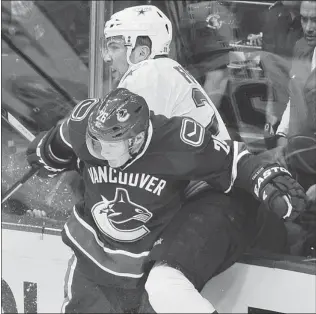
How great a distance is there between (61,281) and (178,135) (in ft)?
2.45

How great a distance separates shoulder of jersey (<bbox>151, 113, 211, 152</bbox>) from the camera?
1.96 m

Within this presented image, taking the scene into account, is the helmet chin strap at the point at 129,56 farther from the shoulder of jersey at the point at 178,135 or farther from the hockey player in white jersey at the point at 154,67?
the shoulder of jersey at the point at 178,135

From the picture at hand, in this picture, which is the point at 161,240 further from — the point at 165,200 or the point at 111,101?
the point at 111,101

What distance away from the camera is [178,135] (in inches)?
77.5

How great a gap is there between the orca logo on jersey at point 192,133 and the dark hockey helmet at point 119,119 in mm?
96

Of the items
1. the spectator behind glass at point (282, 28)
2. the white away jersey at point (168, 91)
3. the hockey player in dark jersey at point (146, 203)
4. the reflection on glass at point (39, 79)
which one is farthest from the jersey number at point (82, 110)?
the spectator behind glass at point (282, 28)

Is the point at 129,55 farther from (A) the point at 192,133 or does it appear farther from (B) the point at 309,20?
(B) the point at 309,20

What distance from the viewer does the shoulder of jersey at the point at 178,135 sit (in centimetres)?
196

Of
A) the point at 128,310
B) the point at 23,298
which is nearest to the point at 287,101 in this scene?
the point at 128,310

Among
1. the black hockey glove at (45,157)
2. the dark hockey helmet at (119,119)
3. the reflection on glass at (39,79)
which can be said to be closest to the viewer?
the dark hockey helmet at (119,119)

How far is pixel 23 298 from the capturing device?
100 inches

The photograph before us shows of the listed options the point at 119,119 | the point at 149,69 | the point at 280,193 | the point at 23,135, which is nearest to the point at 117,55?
the point at 149,69

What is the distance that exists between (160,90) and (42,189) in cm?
62

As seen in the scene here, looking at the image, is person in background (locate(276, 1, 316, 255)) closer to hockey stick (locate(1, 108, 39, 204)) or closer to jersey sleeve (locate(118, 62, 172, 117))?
jersey sleeve (locate(118, 62, 172, 117))
